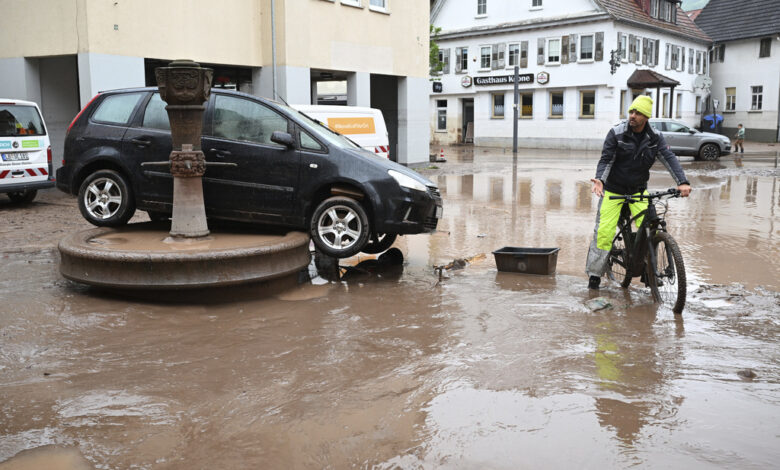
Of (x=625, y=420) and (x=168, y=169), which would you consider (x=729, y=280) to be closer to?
(x=625, y=420)

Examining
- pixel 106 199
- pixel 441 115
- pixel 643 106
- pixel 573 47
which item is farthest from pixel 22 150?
pixel 441 115

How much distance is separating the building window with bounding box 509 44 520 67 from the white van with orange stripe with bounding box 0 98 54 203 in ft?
124

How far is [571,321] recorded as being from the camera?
21.8ft

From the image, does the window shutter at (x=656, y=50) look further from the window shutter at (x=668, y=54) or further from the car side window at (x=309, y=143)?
the car side window at (x=309, y=143)

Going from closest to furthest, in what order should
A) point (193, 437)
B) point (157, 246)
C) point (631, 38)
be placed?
point (193, 437) < point (157, 246) < point (631, 38)

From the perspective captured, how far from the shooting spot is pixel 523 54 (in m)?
48.1

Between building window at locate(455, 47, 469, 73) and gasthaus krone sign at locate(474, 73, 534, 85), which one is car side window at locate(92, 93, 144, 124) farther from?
building window at locate(455, 47, 469, 73)

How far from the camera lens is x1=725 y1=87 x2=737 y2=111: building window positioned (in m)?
55.2

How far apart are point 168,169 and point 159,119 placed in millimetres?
623

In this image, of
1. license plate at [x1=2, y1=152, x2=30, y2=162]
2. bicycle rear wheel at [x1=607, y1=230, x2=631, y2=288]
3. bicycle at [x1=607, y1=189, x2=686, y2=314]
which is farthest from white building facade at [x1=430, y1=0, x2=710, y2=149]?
bicycle at [x1=607, y1=189, x2=686, y2=314]

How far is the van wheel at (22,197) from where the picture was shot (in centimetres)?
1592

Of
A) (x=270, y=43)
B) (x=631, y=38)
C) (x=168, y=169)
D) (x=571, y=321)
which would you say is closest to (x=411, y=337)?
(x=571, y=321)

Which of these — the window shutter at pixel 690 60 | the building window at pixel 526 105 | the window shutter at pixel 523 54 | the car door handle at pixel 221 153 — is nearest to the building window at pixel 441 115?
the building window at pixel 526 105

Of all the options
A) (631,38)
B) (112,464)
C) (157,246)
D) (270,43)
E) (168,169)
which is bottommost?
(112,464)
